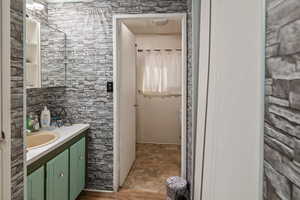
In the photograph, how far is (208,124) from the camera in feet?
4.60

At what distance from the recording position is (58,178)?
6.75 feet

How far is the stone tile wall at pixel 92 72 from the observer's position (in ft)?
8.86

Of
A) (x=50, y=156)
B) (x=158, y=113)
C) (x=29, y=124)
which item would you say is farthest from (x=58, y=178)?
(x=158, y=113)

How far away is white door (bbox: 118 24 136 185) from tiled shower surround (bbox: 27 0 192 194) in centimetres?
17

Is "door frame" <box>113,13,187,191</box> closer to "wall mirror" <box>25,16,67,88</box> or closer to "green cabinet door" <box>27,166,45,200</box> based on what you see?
"wall mirror" <box>25,16,67,88</box>

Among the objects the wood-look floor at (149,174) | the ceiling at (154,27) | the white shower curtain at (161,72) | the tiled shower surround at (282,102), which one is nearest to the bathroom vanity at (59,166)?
the wood-look floor at (149,174)

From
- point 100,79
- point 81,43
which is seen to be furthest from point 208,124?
point 81,43

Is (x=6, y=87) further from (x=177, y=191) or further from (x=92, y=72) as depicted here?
(x=177, y=191)

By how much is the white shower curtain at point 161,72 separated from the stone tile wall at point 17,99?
136 inches

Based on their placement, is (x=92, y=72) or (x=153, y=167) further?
(x=153, y=167)

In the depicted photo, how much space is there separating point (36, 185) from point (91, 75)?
1.41 metres

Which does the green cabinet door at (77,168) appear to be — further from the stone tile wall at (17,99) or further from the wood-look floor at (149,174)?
the stone tile wall at (17,99)

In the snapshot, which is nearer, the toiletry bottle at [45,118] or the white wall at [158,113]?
the toiletry bottle at [45,118]

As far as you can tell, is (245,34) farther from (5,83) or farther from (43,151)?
(43,151)
